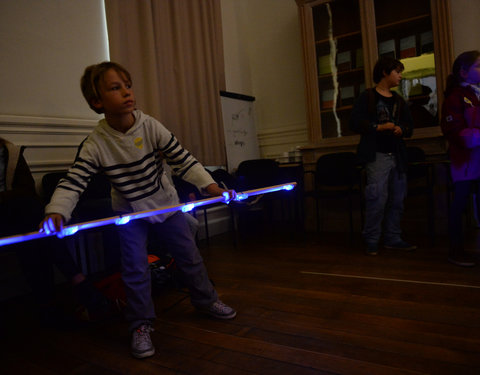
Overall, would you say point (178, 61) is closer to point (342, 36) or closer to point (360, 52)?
point (342, 36)

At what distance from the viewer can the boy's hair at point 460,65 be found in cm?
221

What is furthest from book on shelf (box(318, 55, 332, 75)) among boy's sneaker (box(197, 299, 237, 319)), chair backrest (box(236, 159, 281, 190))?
boy's sneaker (box(197, 299, 237, 319))

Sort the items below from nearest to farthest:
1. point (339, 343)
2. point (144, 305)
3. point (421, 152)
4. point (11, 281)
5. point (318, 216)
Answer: point (339, 343)
point (144, 305)
point (11, 281)
point (421, 152)
point (318, 216)

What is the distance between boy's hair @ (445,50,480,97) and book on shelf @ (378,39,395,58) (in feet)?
5.65

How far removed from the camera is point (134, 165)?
161 centimetres

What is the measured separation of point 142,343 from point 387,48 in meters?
3.75

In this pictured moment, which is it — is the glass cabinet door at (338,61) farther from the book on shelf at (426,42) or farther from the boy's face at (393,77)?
the boy's face at (393,77)

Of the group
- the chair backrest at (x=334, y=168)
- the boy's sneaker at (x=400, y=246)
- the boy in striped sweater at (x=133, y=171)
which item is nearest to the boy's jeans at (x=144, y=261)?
the boy in striped sweater at (x=133, y=171)

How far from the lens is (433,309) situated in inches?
68.7

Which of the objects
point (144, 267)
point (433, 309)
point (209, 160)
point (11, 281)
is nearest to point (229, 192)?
point (144, 267)

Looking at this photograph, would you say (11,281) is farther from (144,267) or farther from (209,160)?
(209,160)

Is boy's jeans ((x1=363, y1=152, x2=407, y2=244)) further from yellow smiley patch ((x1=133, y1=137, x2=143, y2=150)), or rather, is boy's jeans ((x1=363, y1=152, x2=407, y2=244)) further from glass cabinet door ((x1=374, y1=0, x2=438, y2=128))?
yellow smiley patch ((x1=133, y1=137, x2=143, y2=150))

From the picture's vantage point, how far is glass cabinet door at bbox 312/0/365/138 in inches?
161

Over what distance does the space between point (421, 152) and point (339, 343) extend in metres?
2.63
